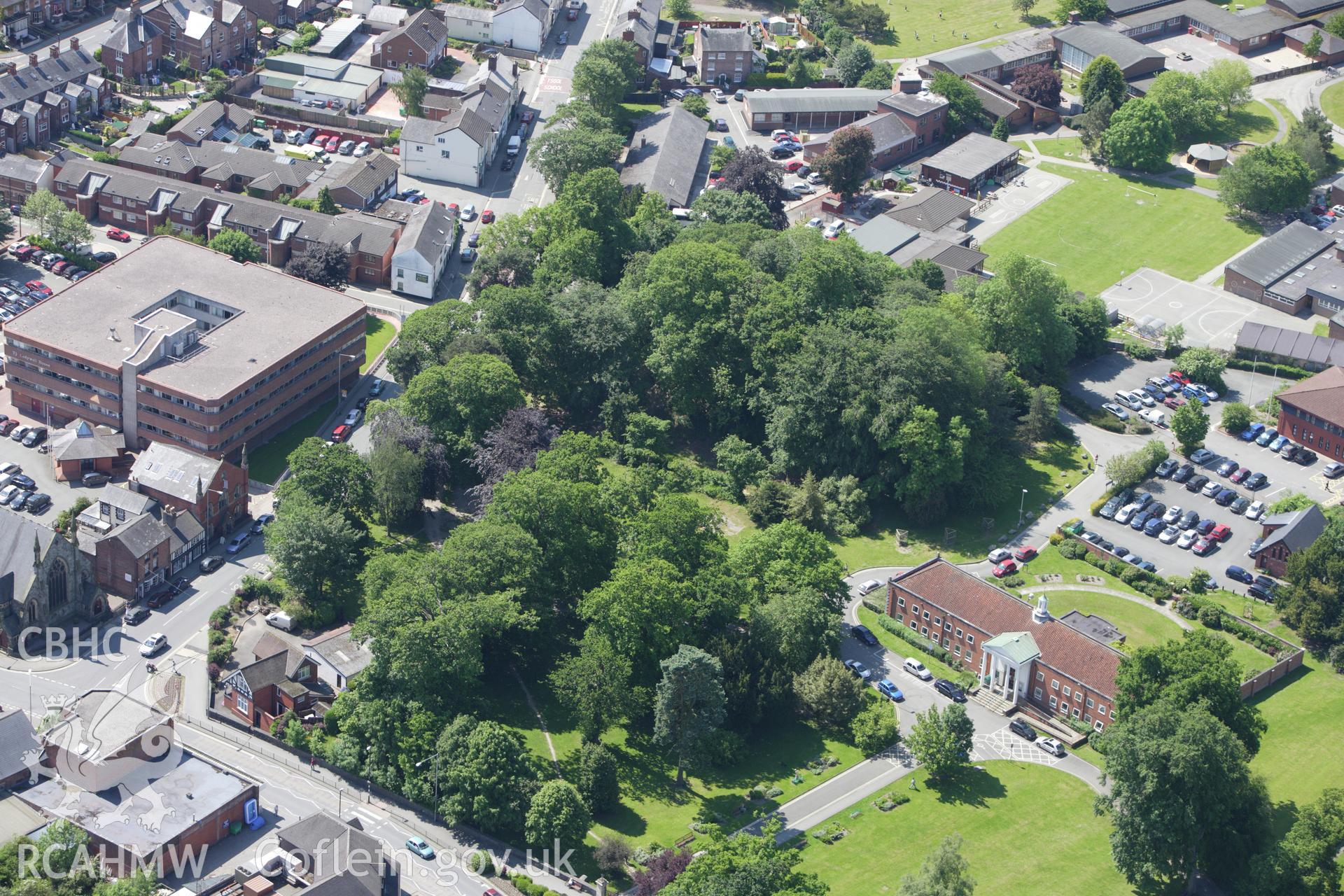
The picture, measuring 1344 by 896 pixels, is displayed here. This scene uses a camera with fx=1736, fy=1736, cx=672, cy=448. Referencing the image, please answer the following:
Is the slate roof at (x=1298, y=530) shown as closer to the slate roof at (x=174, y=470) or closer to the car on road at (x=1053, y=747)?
the car on road at (x=1053, y=747)

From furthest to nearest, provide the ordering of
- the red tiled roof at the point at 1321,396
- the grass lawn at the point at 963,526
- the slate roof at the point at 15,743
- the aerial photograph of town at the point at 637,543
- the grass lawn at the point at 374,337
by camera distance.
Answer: the grass lawn at the point at 374,337, the red tiled roof at the point at 1321,396, the grass lawn at the point at 963,526, the slate roof at the point at 15,743, the aerial photograph of town at the point at 637,543

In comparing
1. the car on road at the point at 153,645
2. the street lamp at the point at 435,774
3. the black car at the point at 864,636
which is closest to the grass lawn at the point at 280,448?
the car on road at the point at 153,645

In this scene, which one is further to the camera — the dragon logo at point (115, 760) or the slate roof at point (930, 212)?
the slate roof at point (930, 212)

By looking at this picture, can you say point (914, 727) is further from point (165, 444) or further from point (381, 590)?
point (165, 444)

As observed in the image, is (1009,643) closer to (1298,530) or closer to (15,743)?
(1298,530)

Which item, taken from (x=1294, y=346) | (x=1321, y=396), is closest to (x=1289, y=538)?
(x=1321, y=396)

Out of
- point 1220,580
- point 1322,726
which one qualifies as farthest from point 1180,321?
point 1322,726
